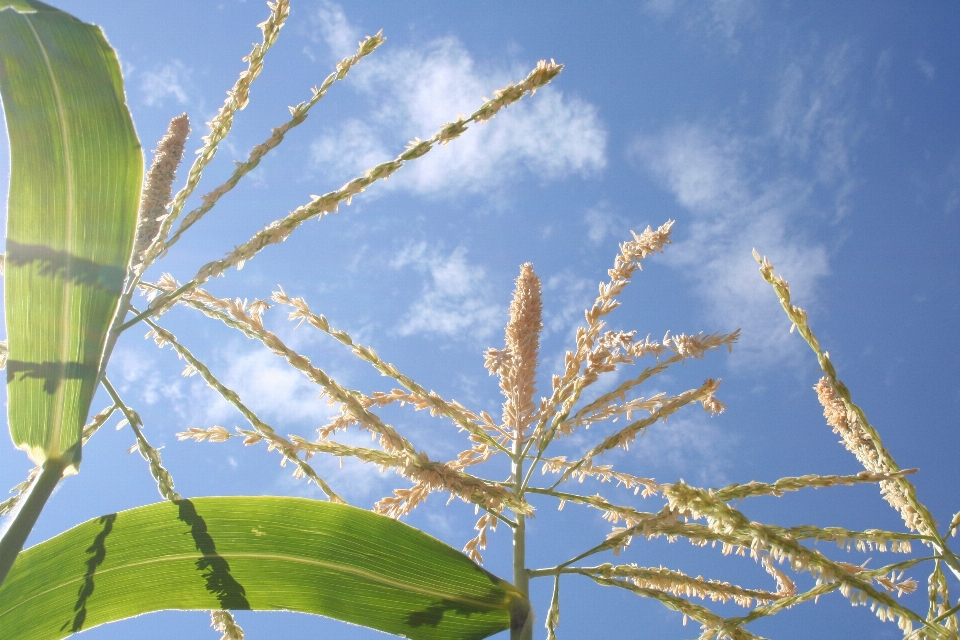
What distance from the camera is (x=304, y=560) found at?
1.34 metres

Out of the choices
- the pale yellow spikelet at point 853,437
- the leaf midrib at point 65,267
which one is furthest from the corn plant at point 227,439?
the pale yellow spikelet at point 853,437

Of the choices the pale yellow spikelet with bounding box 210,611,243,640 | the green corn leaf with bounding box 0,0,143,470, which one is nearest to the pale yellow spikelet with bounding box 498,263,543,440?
the pale yellow spikelet with bounding box 210,611,243,640

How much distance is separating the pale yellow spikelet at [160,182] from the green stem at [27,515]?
1.63 feet

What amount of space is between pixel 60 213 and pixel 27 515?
0.47m

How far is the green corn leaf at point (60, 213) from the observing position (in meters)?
1.01

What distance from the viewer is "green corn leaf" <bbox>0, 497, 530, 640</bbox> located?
125 cm

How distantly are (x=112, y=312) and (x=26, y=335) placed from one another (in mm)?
130

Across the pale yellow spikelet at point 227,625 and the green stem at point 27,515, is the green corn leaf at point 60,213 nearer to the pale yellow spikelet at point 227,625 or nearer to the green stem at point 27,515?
the green stem at point 27,515

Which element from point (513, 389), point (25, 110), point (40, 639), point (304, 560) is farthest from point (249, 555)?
point (513, 389)

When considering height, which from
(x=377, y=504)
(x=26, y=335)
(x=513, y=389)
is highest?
(x=513, y=389)

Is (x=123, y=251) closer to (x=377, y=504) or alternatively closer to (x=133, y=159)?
(x=133, y=159)

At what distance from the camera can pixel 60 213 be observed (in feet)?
3.42

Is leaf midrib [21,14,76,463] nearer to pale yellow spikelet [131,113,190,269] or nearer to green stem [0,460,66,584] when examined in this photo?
green stem [0,460,66,584]

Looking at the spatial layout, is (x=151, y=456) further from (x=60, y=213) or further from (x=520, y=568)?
(x=520, y=568)
